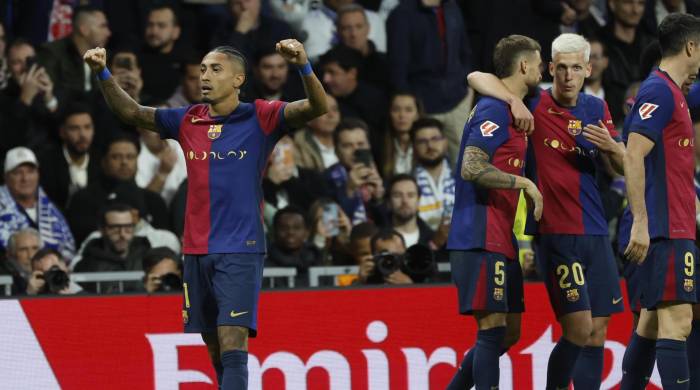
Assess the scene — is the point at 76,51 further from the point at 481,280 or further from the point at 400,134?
the point at 481,280

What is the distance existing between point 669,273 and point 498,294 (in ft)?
3.13

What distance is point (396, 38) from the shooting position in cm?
1365

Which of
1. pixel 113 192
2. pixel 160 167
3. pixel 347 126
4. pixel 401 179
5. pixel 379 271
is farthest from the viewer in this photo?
pixel 347 126

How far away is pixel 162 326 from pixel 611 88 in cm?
612

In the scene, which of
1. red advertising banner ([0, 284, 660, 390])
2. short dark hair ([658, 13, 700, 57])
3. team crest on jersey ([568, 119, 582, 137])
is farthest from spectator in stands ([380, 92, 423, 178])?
short dark hair ([658, 13, 700, 57])

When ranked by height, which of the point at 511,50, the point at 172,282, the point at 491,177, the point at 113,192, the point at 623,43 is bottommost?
the point at 172,282

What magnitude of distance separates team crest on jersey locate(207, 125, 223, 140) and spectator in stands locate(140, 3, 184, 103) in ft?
15.3

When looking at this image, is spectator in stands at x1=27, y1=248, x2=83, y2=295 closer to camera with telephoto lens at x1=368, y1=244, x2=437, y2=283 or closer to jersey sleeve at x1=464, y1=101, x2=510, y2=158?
camera with telephoto lens at x1=368, y1=244, x2=437, y2=283

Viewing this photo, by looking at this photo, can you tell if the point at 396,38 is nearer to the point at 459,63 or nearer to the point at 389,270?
the point at 459,63

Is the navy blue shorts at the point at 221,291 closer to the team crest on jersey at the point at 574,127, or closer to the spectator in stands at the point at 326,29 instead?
the team crest on jersey at the point at 574,127

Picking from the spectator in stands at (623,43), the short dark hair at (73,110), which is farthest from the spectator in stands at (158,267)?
the spectator in stands at (623,43)

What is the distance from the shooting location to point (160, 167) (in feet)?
41.1

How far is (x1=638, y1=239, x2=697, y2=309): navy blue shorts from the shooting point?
806 centimetres

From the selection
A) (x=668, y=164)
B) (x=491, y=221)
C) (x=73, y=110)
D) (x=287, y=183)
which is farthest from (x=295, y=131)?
(x=668, y=164)
